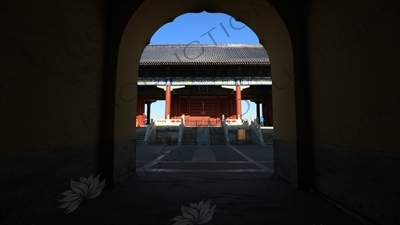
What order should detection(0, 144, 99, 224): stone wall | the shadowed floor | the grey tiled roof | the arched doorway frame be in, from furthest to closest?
the grey tiled roof, the arched doorway frame, the shadowed floor, detection(0, 144, 99, 224): stone wall

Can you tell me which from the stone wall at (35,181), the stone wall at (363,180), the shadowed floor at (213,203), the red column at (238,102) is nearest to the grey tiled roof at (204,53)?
the red column at (238,102)

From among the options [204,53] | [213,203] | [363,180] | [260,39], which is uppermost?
[204,53]

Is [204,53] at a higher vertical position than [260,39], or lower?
higher

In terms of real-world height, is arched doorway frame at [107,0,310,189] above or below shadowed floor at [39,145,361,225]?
above

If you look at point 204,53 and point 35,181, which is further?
point 204,53

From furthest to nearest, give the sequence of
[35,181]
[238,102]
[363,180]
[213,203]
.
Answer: [238,102], [213,203], [363,180], [35,181]

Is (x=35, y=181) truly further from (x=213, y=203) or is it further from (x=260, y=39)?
(x=260, y=39)

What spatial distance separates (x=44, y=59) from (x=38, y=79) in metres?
0.25

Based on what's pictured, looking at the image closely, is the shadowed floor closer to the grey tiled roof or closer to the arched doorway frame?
the arched doorway frame

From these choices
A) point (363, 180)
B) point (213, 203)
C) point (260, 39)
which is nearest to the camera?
point (363, 180)

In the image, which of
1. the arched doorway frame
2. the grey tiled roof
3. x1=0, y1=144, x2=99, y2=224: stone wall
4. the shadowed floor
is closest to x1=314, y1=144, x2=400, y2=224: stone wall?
the shadowed floor

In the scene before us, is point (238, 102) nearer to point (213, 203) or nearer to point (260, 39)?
point (260, 39)

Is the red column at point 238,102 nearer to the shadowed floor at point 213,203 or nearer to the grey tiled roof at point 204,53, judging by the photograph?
the grey tiled roof at point 204,53

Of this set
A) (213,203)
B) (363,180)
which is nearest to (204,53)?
(213,203)
